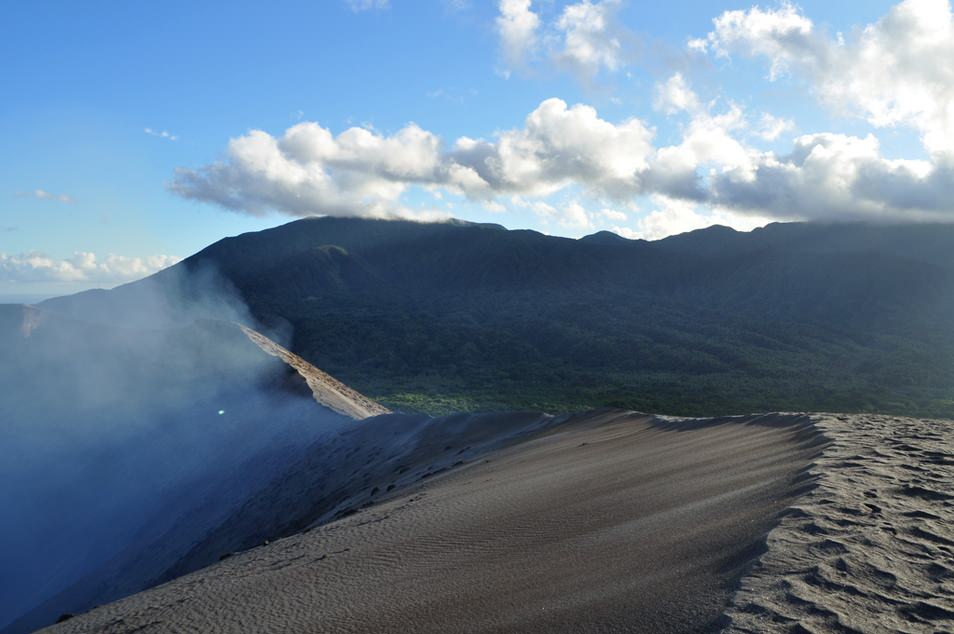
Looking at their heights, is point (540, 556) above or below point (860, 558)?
below

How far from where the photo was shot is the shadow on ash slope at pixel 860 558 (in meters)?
3.95

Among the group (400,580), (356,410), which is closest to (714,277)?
(356,410)

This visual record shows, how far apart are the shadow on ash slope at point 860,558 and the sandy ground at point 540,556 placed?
0.70ft

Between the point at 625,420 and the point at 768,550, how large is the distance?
11022mm

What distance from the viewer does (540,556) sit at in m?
6.39

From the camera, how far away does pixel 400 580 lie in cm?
659

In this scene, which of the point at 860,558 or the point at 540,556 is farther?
the point at 540,556

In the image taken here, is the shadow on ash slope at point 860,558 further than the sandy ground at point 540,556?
No

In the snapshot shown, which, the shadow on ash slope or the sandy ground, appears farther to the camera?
the sandy ground

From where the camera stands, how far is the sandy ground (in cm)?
485

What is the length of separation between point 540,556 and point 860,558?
2.65 meters

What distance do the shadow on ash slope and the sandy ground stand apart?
0.70 feet

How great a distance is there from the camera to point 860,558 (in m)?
4.70

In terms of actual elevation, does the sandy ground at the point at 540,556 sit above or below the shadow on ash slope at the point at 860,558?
below
